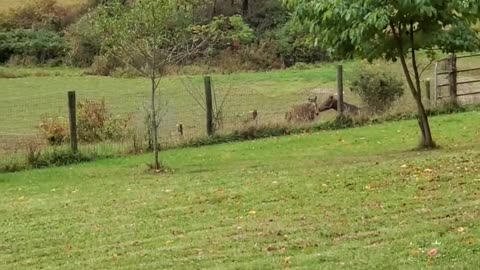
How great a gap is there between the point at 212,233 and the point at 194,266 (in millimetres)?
1432

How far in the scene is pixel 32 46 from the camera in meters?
56.1

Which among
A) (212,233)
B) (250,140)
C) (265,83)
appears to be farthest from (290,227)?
(265,83)

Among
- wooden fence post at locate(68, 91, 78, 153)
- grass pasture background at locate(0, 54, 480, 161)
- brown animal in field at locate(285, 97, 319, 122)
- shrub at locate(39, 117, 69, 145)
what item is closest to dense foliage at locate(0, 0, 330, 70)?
grass pasture background at locate(0, 54, 480, 161)

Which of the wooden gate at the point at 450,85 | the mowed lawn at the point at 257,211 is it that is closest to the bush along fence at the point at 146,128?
the wooden gate at the point at 450,85

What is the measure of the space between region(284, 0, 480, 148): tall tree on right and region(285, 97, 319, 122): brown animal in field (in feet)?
17.7

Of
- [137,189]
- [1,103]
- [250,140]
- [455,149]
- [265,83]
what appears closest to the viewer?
[137,189]

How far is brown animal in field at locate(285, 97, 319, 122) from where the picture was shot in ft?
69.0

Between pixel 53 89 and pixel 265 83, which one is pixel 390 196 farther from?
pixel 53 89

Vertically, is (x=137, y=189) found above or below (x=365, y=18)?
below

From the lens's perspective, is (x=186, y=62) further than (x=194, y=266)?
Yes

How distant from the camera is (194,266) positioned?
7.53 metres

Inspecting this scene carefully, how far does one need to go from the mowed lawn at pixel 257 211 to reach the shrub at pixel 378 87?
18.5ft

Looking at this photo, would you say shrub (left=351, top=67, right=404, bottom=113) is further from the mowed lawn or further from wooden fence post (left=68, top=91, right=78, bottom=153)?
wooden fence post (left=68, top=91, right=78, bottom=153)

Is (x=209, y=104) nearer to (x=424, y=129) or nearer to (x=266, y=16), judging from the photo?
(x=424, y=129)
